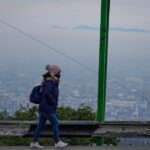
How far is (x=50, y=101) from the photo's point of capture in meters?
9.66

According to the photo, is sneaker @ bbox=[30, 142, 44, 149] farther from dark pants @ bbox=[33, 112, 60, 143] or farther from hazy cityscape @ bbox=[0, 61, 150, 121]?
hazy cityscape @ bbox=[0, 61, 150, 121]

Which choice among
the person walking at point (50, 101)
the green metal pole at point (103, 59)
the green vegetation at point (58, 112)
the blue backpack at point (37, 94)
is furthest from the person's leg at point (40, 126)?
the green metal pole at point (103, 59)

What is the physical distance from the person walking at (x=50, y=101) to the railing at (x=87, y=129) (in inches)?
18.1

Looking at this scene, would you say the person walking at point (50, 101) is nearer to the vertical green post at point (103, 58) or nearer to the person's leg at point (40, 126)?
the person's leg at point (40, 126)

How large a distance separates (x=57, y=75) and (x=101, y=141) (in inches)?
62.1

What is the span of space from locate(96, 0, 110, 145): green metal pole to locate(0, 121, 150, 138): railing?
0.71 ft

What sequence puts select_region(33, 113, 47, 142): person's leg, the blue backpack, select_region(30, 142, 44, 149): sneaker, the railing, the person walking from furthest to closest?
the railing → select_region(30, 142, 44, 149): sneaker → select_region(33, 113, 47, 142): person's leg → the blue backpack → the person walking

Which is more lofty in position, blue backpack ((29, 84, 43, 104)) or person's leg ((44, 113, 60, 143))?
blue backpack ((29, 84, 43, 104))

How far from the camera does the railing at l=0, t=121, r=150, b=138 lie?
33.9 feet

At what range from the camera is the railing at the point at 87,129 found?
1032cm

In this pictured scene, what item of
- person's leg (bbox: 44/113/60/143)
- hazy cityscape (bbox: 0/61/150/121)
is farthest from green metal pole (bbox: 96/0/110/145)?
person's leg (bbox: 44/113/60/143)

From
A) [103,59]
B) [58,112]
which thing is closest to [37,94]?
[103,59]

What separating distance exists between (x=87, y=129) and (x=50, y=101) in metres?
1.08

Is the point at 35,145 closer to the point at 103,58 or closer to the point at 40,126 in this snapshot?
the point at 40,126
